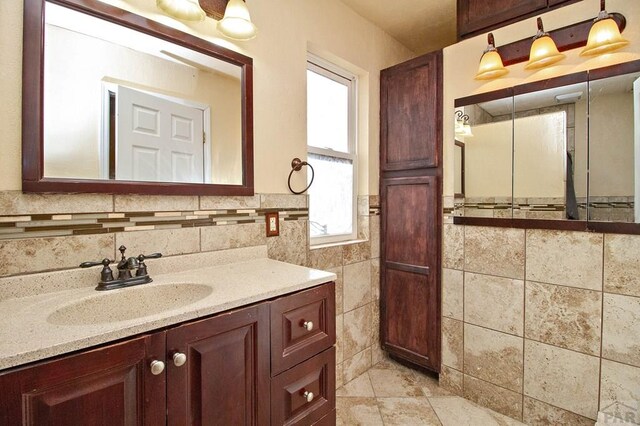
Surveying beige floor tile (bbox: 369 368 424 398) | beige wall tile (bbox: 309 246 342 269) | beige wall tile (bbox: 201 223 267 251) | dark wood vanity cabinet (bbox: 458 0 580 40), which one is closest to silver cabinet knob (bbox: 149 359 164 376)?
beige wall tile (bbox: 201 223 267 251)

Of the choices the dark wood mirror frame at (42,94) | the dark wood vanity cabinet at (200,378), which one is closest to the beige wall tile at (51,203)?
the dark wood mirror frame at (42,94)

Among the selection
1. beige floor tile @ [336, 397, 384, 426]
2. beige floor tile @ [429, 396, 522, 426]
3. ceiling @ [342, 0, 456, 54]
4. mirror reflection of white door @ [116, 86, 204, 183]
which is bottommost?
beige floor tile @ [336, 397, 384, 426]

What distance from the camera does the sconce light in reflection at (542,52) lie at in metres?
1.56

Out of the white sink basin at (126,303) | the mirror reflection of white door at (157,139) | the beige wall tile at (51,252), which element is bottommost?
the white sink basin at (126,303)

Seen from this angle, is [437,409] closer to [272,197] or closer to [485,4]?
[272,197]

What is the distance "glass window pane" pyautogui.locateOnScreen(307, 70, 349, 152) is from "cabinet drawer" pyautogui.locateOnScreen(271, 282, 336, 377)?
3.86ft

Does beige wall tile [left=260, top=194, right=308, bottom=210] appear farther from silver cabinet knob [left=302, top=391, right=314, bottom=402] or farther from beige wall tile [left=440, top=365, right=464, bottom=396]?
beige wall tile [left=440, top=365, right=464, bottom=396]

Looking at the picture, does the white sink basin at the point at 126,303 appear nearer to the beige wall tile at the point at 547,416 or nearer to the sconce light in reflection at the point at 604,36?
the beige wall tile at the point at 547,416

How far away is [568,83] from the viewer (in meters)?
1.61

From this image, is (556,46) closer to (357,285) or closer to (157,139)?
(357,285)

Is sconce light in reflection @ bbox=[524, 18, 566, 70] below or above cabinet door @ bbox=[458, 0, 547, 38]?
below

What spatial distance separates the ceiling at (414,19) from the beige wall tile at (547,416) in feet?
8.38

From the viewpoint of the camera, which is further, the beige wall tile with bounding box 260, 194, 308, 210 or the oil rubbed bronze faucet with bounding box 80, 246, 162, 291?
the beige wall tile with bounding box 260, 194, 308, 210

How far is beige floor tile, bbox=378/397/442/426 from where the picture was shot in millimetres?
1806
